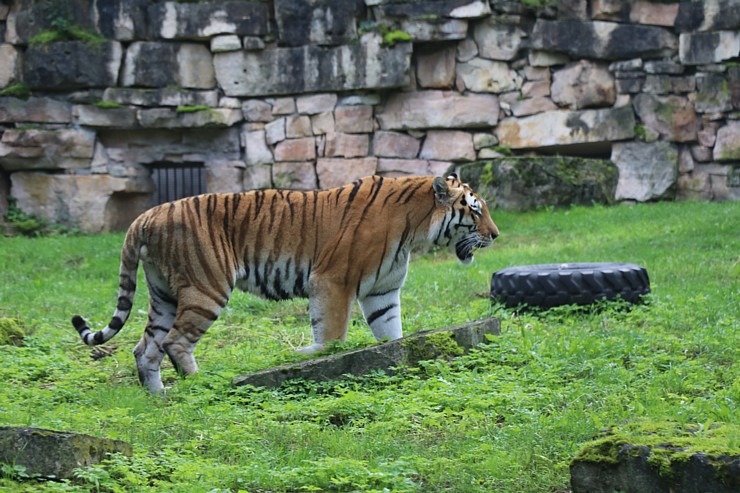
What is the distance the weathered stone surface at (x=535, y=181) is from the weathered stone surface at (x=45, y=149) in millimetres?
6849

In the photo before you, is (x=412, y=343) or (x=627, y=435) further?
(x=412, y=343)

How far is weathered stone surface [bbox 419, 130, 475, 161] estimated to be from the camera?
18.0 meters

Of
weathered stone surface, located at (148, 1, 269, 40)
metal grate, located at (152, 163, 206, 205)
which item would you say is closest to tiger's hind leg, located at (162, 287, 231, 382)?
weathered stone surface, located at (148, 1, 269, 40)

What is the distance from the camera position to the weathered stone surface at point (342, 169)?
59.9ft

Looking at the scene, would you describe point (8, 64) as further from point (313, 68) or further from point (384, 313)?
point (384, 313)

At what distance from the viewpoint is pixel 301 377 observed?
20.4 feet

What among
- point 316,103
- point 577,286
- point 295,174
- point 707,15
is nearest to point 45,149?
point 295,174

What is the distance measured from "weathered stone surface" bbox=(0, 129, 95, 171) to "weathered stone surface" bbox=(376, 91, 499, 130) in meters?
5.45

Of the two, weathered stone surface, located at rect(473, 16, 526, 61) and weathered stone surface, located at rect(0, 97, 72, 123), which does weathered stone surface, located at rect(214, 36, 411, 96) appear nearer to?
weathered stone surface, located at rect(473, 16, 526, 61)

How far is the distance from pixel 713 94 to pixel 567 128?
2.50 metres

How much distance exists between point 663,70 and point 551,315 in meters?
10.2

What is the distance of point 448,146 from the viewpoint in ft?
59.3

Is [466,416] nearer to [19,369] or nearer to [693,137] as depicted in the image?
[19,369]

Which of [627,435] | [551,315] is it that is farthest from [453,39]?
[627,435]
